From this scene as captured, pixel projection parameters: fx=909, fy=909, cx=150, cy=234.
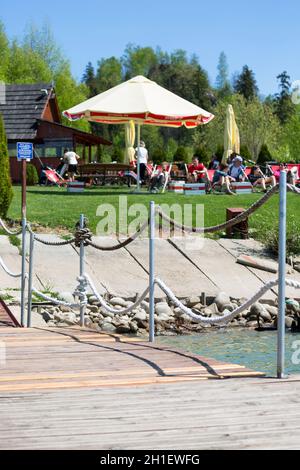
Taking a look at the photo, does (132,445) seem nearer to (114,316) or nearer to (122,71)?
(114,316)

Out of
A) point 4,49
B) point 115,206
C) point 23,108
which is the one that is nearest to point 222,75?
point 4,49

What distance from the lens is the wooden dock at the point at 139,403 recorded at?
414cm

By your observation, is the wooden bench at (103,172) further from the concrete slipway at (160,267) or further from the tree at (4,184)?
the concrete slipway at (160,267)

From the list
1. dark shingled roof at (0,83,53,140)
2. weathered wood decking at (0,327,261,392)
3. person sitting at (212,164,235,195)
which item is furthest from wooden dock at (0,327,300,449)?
dark shingled roof at (0,83,53,140)

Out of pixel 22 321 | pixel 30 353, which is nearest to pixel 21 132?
pixel 22 321

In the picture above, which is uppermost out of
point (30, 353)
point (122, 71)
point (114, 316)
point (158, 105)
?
point (122, 71)

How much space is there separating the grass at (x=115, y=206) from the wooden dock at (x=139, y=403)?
11.2m

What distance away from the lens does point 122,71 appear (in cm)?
13162

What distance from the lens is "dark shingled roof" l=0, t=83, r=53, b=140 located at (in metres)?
42.5

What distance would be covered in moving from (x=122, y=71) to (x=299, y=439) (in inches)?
5117

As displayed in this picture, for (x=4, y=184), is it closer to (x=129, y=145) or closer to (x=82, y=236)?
(x=82, y=236)

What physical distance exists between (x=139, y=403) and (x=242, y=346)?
27.2 ft

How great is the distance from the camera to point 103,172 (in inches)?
1093

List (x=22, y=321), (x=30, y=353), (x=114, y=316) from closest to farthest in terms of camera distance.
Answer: (x=30, y=353)
(x=22, y=321)
(x=114, y=316)
